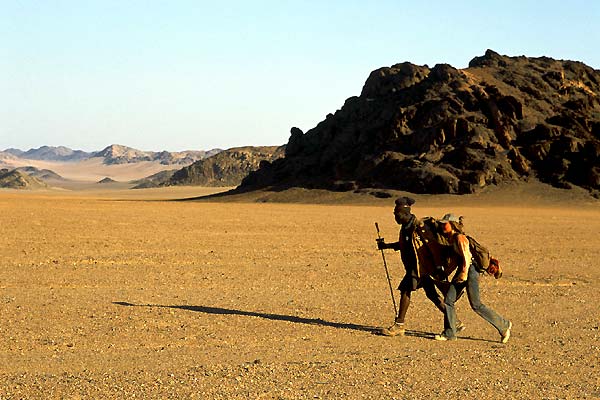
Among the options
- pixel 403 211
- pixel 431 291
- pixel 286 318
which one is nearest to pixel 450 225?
pixel 403 211

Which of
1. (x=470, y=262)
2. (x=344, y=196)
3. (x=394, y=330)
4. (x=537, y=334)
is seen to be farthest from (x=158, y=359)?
(x=344, y=196)

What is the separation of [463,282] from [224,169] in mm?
159975

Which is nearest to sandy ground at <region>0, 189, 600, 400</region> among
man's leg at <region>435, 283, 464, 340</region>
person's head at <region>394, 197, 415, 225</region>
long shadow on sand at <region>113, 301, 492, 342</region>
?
long shadow on sand at <region>113, 301, 492, 342</region>

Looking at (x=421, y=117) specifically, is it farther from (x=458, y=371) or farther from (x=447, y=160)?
(x=458, y=371)

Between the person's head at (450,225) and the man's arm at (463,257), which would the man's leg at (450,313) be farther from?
the person's head at (450,225)

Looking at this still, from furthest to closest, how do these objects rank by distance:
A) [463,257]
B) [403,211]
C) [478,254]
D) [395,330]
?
[395,330] → [403,211] → [478,254] → [463,257]

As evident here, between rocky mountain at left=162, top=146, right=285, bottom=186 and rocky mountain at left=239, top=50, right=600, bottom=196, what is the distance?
75.8 m

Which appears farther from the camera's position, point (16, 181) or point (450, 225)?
point (16, 181)

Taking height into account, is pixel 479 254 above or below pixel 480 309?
above

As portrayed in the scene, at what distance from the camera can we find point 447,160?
7356 centimetres

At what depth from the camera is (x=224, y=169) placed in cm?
16875

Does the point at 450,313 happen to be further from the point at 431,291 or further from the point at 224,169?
the point at 224,169

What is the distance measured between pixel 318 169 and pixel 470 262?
71526 mm

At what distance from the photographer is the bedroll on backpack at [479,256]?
9.95 m
